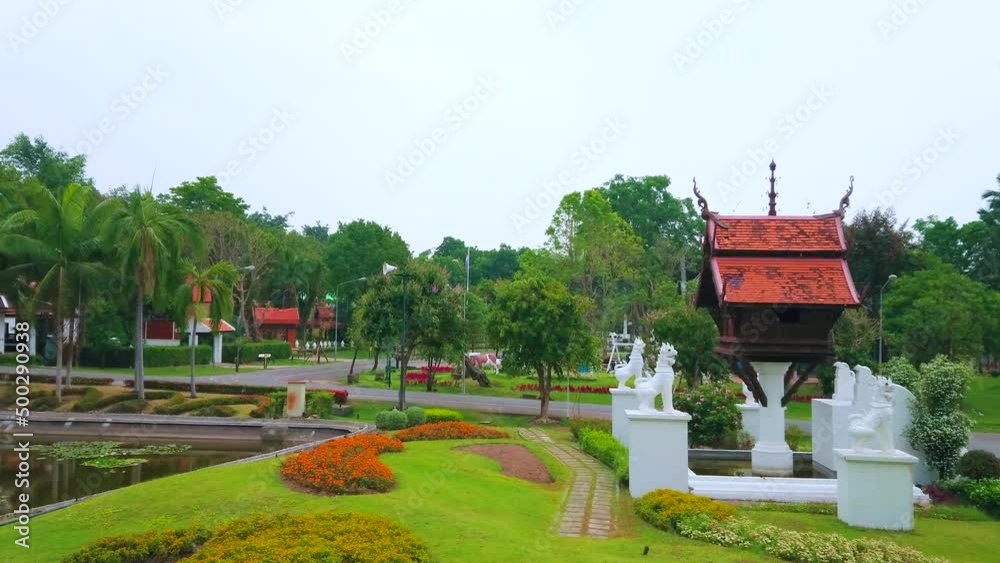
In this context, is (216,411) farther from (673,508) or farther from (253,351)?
(253,351)

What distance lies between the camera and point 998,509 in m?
16.1

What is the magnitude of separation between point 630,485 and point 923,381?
27.2 feet

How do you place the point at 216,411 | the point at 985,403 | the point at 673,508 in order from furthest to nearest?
the point at 985,403, the point at 216,411, the point at 673,508

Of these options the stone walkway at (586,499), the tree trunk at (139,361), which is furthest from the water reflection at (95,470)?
the stone walkway at (586,499)

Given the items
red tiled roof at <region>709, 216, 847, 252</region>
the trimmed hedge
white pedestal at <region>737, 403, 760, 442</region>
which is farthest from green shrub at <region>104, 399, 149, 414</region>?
red tiled roof at <region>709, 216, 847, 252</region>

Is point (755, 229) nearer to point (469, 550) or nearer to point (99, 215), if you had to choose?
point (469, 550)

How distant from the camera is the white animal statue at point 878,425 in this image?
47.5 feet

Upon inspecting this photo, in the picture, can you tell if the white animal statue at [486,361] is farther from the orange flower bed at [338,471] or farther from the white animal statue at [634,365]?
the orange flower bed at [338,471]

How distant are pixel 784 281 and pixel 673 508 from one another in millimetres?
8073

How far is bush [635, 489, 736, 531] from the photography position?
13477mm

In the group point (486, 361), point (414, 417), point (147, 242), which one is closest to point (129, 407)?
point (147, 242)

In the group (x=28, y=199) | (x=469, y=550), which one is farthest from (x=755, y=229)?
(x=28, y=199)

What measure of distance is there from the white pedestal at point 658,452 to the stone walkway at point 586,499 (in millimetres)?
890

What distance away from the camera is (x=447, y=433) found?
78.5ft
